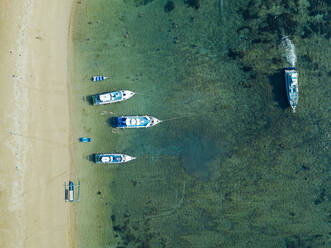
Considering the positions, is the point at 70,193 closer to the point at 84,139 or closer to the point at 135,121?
the point at 84,139

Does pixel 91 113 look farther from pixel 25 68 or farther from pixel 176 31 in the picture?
pixel 176 31

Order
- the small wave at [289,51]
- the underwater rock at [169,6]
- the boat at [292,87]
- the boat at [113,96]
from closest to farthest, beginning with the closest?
the boat at [292,87]
the boat at [113,96]
the small wave at [289,51]
the underwater rock at [169,6]

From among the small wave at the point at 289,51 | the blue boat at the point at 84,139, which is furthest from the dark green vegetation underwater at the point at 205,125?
the blue boat at the point at 84,139

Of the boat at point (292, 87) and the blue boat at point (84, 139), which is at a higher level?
the boat at point (292, 87)

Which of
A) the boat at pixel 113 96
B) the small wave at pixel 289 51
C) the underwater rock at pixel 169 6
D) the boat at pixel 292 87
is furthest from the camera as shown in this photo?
the underwater rock at pixel 169 6

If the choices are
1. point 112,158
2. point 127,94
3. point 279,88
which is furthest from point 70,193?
point 279,88

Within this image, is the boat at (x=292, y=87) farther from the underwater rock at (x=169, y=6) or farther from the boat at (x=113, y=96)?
the boat at (x=113, y=96)

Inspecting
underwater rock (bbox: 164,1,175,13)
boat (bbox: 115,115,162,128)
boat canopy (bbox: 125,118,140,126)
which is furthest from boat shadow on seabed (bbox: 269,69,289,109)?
boat canopy (bbox: 125,118,140,126)
